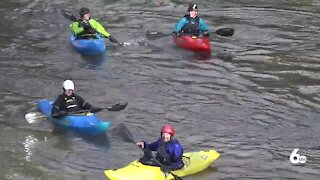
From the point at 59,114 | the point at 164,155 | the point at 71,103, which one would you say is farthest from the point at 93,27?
the point at 164,155

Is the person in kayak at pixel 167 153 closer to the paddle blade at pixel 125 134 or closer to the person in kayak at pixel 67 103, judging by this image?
the paddle blade at pixel 125 134

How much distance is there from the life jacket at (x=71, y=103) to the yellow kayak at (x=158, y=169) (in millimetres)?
2907

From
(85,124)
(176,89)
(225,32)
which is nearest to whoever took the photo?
(85,124)

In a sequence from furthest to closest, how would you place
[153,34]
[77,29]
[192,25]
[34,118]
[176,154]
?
[153,34]
[77,29]
[192,25]
[34,118]
[176,154]

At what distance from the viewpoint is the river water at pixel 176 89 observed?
39.2 feet

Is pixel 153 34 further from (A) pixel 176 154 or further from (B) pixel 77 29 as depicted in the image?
(A) pixel 176 154

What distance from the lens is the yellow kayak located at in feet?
33.3

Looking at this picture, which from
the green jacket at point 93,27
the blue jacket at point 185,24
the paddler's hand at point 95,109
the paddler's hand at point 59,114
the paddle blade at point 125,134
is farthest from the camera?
the blue jacket at point 185,24

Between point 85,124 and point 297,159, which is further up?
point 85,124

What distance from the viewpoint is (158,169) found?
33.7 feet

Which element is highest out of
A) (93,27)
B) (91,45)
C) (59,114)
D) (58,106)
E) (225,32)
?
(93,27)

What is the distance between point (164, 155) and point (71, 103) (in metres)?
3.27

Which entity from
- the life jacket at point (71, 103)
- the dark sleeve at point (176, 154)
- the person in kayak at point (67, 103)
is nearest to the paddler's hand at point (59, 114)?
A: the person in kayak at point (67, 103)

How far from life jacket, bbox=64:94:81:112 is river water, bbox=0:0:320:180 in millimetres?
565
